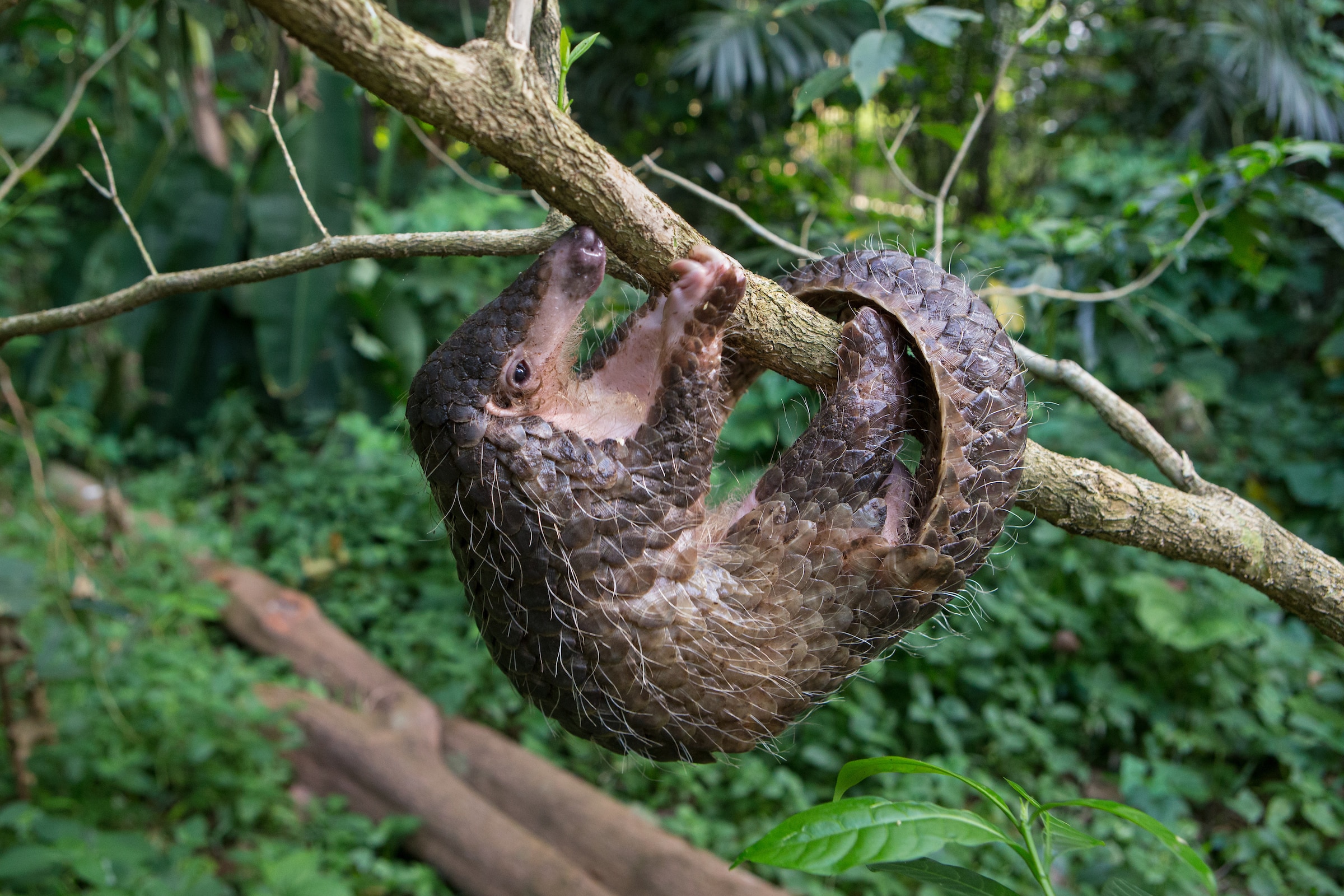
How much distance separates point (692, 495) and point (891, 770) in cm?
52

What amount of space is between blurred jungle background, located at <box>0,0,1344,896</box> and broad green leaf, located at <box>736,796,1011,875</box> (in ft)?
3.54

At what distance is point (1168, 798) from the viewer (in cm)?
348

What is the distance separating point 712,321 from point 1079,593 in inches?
146

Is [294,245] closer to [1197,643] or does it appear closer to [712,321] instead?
[712,321]

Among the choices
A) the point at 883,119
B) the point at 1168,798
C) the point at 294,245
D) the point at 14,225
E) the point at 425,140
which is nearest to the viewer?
the point at 425,140

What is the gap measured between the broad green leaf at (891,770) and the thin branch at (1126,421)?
83 centimetres

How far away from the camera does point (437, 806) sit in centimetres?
342

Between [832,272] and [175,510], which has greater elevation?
[832,272]

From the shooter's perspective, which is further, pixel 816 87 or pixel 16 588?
pixel 16 588

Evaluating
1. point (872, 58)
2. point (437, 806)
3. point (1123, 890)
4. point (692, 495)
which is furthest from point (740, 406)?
point (1123, 890)

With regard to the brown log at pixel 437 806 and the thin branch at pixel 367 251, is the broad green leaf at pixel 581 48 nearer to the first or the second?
the thin branch at pixel 367 251

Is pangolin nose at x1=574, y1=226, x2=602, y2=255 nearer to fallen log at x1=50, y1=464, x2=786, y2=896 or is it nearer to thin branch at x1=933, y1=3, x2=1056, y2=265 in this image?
thin branch at x1=933, y1=3, x2=1056, y2=265

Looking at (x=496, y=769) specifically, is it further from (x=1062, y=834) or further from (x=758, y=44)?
(x=758, y=44)

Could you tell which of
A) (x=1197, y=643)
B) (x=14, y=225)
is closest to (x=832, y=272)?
(x=1197, y=643)
